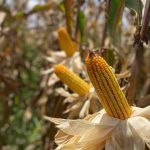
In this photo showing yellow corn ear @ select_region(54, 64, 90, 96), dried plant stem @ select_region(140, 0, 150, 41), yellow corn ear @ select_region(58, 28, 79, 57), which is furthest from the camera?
yellow corn ear @ select_region(58, 28, 79, 57)

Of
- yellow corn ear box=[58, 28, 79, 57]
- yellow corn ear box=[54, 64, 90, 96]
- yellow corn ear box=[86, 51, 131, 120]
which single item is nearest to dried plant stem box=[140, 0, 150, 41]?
yellow corn ear box=[86, 51, 131, 120]

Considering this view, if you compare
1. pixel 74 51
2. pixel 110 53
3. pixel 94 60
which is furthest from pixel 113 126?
pixel 74 51

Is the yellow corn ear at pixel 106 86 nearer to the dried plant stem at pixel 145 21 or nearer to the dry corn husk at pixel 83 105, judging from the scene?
the dried plant stem at pixel 145 21

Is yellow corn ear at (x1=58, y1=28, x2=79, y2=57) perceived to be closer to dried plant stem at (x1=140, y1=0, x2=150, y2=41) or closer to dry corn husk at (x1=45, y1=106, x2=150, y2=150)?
dried plant stem at (x1=140, y1=0, x2=150, y2=41)

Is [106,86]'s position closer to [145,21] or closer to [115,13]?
[145,21]

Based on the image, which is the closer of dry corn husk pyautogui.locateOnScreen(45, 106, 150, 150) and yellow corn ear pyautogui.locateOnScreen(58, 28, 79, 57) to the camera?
dry corn husk pyautogui.locateOnScreen(45, 106, 150, 150)
